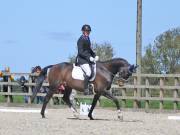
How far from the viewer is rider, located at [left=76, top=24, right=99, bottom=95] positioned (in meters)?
16.4

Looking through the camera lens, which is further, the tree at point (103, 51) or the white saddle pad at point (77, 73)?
the tree at point (103, 51)

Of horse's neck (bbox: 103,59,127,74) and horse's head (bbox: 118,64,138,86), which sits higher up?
horse's neck (bbox: 103,59,127,74)

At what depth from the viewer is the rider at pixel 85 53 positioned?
16.4 meters

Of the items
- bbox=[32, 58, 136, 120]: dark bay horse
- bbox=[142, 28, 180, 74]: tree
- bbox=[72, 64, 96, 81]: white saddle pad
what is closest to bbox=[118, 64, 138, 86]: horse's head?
bbox=[32, 58, 136, 120]: dark bay horse

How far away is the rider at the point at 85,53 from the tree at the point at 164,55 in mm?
36465

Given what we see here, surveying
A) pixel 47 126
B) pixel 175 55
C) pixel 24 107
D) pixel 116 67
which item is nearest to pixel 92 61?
pixel 116 67

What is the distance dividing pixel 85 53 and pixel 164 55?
37.6 metres

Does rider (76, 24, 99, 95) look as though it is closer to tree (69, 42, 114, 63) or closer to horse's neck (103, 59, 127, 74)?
horse's neck (103, 59, 127, 74)

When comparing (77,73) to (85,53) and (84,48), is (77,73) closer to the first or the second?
(85,53)

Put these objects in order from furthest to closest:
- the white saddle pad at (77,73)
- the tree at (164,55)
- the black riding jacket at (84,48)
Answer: the tree at (164,55)
the white saddle pad at (77,73)
the black riding jacket at (84,48)

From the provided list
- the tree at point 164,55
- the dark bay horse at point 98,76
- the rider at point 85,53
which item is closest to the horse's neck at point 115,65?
the dark bay horse at point 98,76

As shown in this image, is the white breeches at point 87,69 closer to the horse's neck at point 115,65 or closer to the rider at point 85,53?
the rider at point 85,53

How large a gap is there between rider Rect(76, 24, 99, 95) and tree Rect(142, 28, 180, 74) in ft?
120


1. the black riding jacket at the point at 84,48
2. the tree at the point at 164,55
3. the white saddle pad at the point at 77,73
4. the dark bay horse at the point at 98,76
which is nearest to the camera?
the black riding jacket at the point at 84,48
